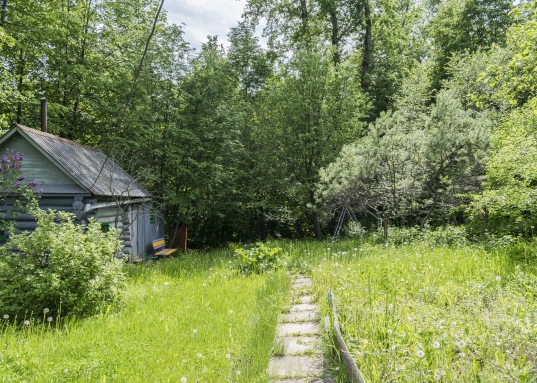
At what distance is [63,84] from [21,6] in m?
3.29

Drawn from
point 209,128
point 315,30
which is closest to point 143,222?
point 209,128

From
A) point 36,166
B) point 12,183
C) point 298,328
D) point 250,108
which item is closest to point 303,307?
point 298,328

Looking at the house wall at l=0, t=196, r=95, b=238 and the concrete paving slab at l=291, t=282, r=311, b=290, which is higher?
the house wall at l=0, t=196, r=95, b=238

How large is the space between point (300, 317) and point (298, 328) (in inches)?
13.0

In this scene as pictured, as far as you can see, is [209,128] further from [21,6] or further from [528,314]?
[528,314]

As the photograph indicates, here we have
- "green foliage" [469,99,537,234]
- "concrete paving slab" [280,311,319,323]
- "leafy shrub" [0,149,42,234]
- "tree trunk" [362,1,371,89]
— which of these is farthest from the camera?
"tree trunk" [362,1,371,89]

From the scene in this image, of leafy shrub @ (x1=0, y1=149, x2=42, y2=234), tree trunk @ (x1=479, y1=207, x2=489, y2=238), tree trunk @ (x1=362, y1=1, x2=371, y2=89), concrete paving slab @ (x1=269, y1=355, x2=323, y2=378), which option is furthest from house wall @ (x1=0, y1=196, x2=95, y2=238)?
tree trunk @ (x1=362, y1=1, x2=371, y2=89)

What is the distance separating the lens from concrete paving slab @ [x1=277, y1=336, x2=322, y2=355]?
3.49 meters

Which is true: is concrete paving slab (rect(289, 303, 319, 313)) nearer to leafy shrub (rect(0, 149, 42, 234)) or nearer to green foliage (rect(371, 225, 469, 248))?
green foliage (rect(371, 225, 469, 248))

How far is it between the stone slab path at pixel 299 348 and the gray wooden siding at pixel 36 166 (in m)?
8.13

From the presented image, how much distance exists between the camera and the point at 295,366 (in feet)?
10.5

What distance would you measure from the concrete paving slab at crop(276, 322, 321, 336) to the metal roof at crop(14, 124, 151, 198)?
20.0 feet

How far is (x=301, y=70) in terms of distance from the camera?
1303 centimetres

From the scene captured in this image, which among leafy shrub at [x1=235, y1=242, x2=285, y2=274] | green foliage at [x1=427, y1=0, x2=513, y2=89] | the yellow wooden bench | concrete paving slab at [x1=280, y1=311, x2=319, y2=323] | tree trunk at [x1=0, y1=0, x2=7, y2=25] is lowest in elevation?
the yellow wooden bench
